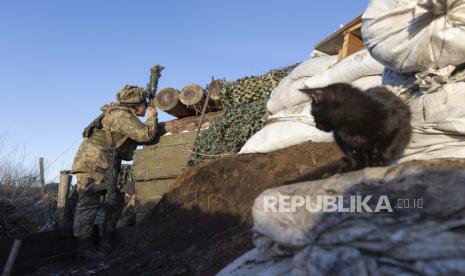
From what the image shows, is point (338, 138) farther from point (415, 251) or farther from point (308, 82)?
point (308, 82)

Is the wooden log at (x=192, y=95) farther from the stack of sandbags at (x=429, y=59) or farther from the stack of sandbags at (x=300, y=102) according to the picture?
the stack of sandbags at (x=429, y=59)

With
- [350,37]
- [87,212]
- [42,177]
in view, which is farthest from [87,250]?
[42,177]

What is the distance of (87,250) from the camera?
571 centimetres

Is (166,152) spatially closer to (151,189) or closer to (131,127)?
(151,189)

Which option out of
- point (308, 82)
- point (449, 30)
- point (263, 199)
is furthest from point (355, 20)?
point (263, 199)

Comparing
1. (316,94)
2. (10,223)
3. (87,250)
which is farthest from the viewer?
(10,223)

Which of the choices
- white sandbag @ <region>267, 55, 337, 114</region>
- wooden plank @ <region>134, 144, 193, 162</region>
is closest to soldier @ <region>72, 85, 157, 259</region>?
wooden plank @ <region>134, 144, 193, 162</region>

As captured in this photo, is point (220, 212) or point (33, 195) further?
point (33, 195)

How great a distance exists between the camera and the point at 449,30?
2578 mm

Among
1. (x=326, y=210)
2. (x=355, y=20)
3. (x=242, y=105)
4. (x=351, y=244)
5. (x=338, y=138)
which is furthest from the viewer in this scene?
(x=242, y=105)

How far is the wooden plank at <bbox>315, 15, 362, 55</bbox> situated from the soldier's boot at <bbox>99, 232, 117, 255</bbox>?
11.2 feet

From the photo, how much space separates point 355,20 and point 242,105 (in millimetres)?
2331

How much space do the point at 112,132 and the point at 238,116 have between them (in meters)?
1.69

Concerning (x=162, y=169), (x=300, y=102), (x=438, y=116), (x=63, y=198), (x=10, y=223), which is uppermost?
(x=300, y=102)
